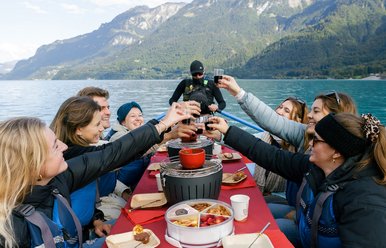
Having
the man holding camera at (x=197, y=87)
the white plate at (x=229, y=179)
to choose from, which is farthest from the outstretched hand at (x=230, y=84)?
the man holding camera at (x=197, y=87)

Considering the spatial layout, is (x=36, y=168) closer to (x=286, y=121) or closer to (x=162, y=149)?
(x=162, y=149)

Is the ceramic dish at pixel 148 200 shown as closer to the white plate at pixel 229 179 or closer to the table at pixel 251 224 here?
the table at pixel 251 224

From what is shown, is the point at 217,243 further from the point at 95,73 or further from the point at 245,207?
the point at 95,73

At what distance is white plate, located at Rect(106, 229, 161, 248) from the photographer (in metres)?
1.63

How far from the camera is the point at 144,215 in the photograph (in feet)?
6.62

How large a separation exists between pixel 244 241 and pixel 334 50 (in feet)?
439

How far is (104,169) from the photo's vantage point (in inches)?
91.2

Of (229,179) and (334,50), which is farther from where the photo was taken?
(334,50)

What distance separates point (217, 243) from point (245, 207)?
0.33 meters

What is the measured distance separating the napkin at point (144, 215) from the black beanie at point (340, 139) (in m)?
1.14

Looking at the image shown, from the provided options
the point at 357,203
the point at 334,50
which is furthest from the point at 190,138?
the point at 334,50

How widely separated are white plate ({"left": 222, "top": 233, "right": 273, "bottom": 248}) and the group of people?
46cm

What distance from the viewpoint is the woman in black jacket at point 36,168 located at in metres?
1.66

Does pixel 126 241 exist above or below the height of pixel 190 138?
below
